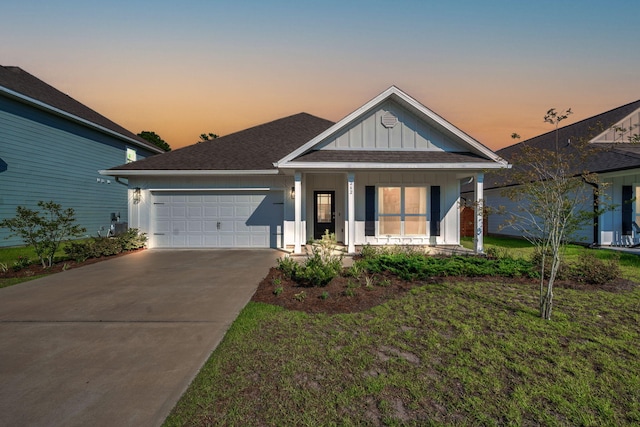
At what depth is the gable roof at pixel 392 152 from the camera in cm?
978

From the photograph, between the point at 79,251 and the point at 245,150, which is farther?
the point at 245,150

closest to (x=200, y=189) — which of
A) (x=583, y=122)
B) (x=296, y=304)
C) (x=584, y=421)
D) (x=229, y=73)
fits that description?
(x=229, y=73)

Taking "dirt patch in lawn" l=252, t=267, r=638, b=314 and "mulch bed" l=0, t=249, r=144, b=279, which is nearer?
"dirt patch in lawn" l=252, t=267, r=638, b=314

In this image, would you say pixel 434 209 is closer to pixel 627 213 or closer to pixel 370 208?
pixel 370 208

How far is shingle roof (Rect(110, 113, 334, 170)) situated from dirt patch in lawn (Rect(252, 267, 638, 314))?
20.2 feet

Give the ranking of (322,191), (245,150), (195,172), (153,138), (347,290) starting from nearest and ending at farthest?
(347,290), (195,172), (322,191), (245,150), (153,138)

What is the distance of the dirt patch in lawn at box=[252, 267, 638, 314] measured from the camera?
5.11m

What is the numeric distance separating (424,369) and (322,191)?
32.3ft

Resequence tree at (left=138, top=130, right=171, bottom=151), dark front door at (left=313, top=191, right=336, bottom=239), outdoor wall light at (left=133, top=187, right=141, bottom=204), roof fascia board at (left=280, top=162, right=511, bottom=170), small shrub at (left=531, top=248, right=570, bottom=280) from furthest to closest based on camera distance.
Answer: tree at (left=138, top=130, right=171, bottom=151)
dark front door at (left=313, top=191, right=336, bottom=239)
outdoor wall light at (left=133, top=187, right=141, bottom=204)
roof fascia board at (left=280, top=162, right=511, bottom=170)
small shrub at (left=531, top=248, right=570, bottom=280)

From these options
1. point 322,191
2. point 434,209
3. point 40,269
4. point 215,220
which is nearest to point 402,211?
point 434,209

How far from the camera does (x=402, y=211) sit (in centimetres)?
1157

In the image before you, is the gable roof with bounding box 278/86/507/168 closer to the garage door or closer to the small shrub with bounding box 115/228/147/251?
the garage door

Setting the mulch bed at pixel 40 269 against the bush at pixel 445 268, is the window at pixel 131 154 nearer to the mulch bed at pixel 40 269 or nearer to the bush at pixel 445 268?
the mulch bed at pixel 40 269

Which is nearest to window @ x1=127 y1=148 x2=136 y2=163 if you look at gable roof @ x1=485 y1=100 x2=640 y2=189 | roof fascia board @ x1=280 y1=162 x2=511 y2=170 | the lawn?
roof fascia board @ x1=280 y1=162 x2=511 y2=170
